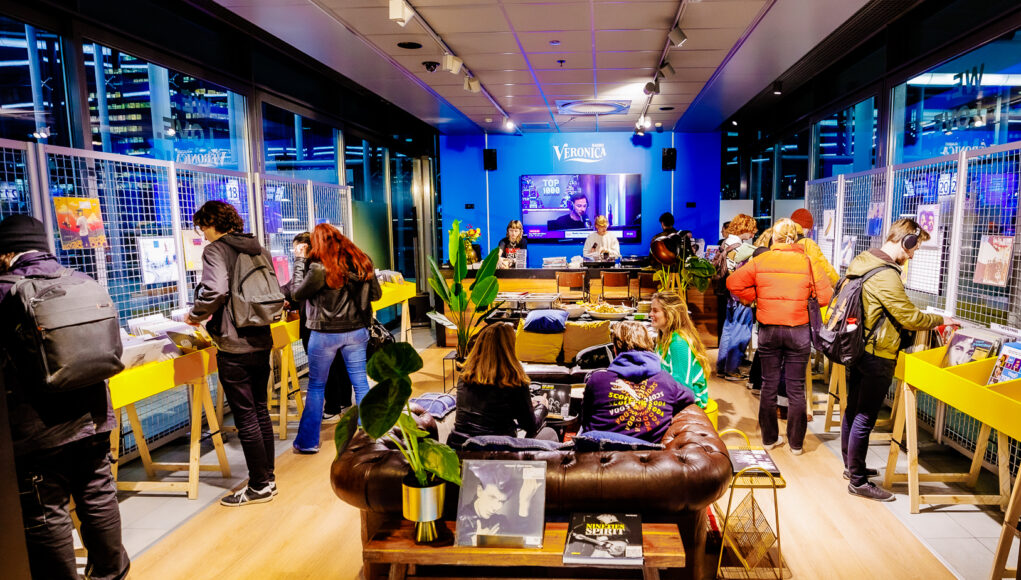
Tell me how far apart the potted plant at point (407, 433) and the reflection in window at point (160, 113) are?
3.30m

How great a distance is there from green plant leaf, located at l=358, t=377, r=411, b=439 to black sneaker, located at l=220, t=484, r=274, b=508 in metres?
2.07

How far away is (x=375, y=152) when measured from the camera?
887 cm

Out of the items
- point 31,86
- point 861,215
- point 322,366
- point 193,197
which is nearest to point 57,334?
point 322,366

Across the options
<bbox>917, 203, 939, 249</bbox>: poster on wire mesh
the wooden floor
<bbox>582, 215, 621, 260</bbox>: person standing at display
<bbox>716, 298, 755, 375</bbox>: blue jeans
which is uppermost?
<bbox>917, 203, 939, 249</bbox>: poster on wire mesh

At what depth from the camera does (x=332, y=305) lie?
165 inches

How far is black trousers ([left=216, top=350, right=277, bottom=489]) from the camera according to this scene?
11.5 feet

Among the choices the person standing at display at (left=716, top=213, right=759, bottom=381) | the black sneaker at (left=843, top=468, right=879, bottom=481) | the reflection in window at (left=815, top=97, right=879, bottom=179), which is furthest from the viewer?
the reflection in window at (left=815, top=97, right=879, bottom=179)

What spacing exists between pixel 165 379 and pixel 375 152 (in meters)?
5.88

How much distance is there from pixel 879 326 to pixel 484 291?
2623mm

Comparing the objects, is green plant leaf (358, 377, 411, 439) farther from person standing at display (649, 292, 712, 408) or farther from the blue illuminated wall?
the blue illuminated wall

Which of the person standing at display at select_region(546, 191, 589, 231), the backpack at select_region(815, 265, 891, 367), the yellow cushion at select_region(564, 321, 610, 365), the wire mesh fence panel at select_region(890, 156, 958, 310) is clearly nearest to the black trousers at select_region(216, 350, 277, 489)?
the yellow cushion at select_region(564, 321, 610, 365)

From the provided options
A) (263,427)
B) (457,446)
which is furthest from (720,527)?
(263,427)

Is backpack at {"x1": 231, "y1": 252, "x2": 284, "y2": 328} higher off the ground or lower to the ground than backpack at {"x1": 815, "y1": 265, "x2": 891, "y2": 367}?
higher

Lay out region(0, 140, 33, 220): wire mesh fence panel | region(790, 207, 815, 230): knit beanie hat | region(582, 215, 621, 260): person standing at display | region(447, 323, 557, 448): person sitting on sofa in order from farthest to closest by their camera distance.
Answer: region(582, 215, 621, 260): person standing at display
region(790, 207, 815, 230): knit beanie hat
region(0, 140, 33, 220): wire mesh fence panel
region(447, 323, 557, 448): person sitting on sofa
